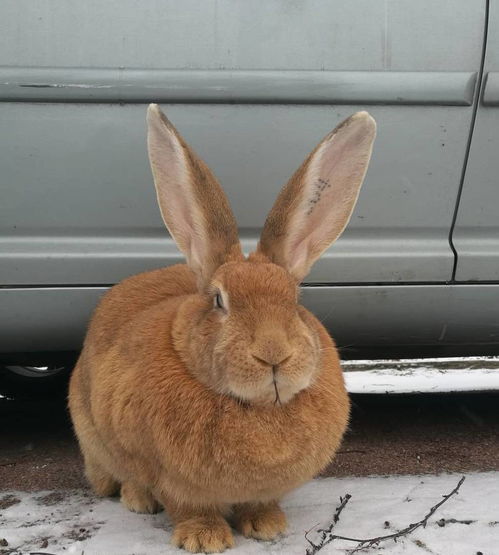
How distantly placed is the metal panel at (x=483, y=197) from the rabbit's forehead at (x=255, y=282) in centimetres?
120

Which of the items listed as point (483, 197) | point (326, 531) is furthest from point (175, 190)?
point (483, 197)

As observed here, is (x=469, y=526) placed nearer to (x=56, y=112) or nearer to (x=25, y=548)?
(x=25, y=548)

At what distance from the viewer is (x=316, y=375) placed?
1.99m

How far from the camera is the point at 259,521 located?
84.0 inches

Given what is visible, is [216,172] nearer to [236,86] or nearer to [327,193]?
[236,86]

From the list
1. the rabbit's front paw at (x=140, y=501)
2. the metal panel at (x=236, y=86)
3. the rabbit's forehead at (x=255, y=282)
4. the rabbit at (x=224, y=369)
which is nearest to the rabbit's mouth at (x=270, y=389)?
the rabbit at (x=224, y=369)

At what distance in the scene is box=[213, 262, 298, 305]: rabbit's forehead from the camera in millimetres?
1872

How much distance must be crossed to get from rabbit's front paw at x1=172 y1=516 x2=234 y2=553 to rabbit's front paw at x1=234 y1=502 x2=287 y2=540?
0.24 ft

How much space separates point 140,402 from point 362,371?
344cm

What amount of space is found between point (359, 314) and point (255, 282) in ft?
3.91

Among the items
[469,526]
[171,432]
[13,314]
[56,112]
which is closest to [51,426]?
[13,314]

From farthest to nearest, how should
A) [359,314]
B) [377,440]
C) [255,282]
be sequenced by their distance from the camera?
[377,440]
[359,314]
[255,282]

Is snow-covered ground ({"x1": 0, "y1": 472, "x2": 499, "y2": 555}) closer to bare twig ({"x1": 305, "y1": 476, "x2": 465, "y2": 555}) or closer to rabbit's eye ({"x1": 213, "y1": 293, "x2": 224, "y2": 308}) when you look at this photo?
bare twig ({"x1": 305, "y1": 476, "x2": 465, "y2": 555})

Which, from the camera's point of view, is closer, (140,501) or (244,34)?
(140,501)
